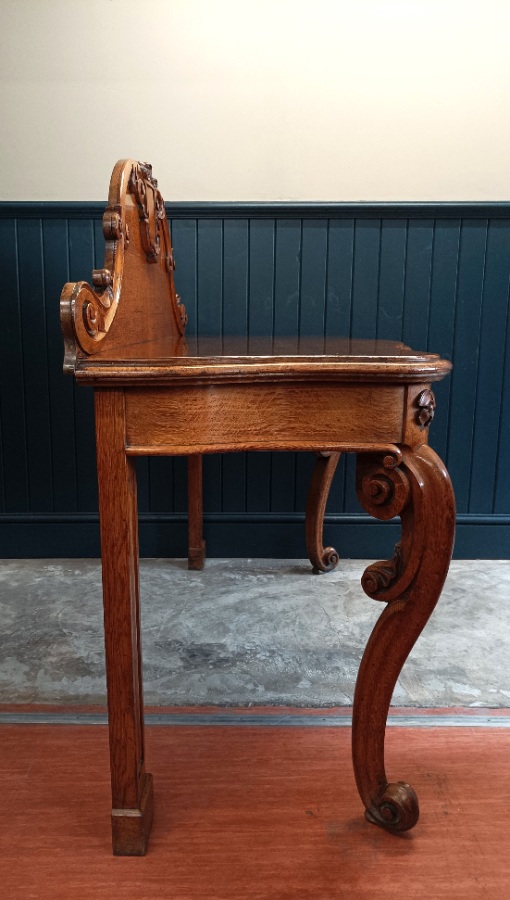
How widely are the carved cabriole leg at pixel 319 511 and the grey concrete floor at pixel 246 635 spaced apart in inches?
2.4

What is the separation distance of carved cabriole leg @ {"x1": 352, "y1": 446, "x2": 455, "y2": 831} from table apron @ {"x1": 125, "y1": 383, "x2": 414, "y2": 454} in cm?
7

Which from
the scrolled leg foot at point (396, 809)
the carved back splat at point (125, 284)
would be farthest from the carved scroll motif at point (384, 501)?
the carved back splat at point (125, 284)

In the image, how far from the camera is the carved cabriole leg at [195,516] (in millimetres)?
2414

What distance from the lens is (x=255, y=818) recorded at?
1272 mm

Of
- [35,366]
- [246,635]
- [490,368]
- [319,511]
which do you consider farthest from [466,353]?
[35,366]

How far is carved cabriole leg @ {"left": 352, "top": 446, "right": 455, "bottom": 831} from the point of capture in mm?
1096

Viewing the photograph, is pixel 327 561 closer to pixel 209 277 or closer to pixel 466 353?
pixel 466 353

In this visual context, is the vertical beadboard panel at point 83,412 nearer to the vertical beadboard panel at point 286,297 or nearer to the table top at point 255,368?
the vertical beadboard panel at point 286,297

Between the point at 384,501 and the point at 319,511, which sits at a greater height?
the point at 384,501

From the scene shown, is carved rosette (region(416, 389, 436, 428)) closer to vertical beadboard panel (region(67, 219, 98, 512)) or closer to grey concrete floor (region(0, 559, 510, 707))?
grey concrete floor (region(0, 559, 510, 707))

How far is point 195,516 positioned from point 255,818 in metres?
1.31

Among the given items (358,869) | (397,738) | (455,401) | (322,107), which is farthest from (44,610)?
(322,107)

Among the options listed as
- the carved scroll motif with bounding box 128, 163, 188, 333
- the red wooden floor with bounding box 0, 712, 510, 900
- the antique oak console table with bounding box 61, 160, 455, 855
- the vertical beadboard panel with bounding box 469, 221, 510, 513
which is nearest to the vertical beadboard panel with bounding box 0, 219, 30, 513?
the carved scroll motif with bounding box 128, 163, 188, 333

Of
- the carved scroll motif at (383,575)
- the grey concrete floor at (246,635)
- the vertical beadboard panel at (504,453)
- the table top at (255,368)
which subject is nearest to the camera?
the table top at (255,368)
